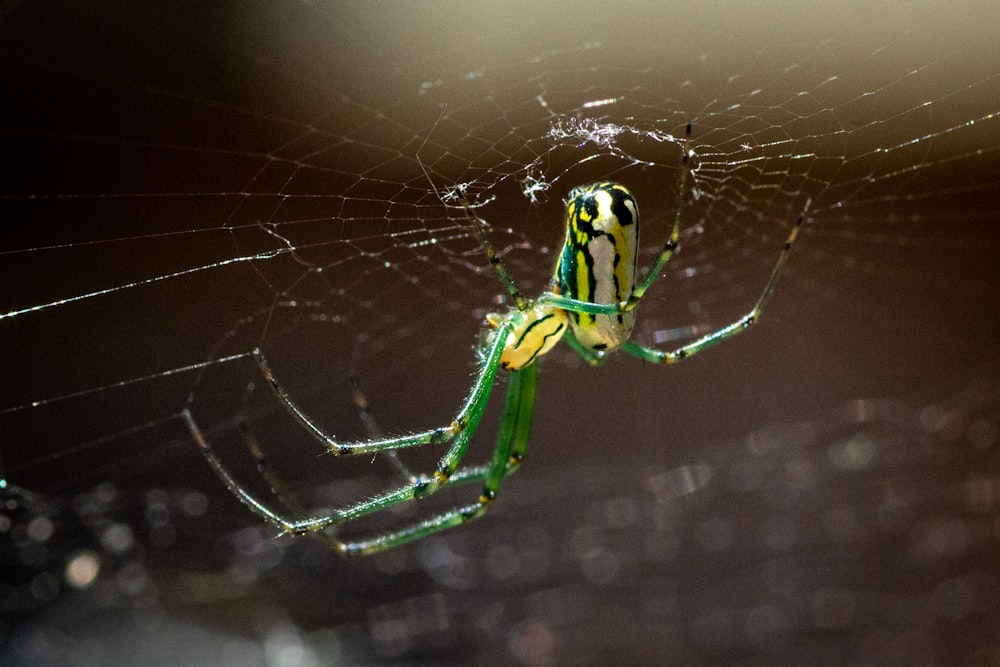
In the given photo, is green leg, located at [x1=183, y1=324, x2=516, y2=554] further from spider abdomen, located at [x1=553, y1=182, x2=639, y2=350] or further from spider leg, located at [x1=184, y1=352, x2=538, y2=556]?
spider abdomen, located at [x1=553, y1=182, x2=639, y2=350]

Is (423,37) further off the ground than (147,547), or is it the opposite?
(423,37)

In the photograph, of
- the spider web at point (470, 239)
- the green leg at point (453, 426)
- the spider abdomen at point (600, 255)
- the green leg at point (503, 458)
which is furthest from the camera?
the spider web at point (470, 239)

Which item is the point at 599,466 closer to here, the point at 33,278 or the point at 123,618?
the point at 123,618

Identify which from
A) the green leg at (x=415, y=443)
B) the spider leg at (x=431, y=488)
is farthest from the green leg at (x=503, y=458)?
the green leg at (x=415, y=443)

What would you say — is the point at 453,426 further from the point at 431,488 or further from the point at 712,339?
the point at 712,339

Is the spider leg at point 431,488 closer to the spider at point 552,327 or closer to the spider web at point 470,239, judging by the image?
the spider at point 552,327

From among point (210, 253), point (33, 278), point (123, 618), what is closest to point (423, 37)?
point (210, 253)

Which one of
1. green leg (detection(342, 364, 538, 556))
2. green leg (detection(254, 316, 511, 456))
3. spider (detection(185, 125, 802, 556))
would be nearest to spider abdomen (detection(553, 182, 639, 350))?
spider (detection(185, 125, 802, 556))

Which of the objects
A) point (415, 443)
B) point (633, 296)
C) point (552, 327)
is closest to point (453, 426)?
point (415, 443)
